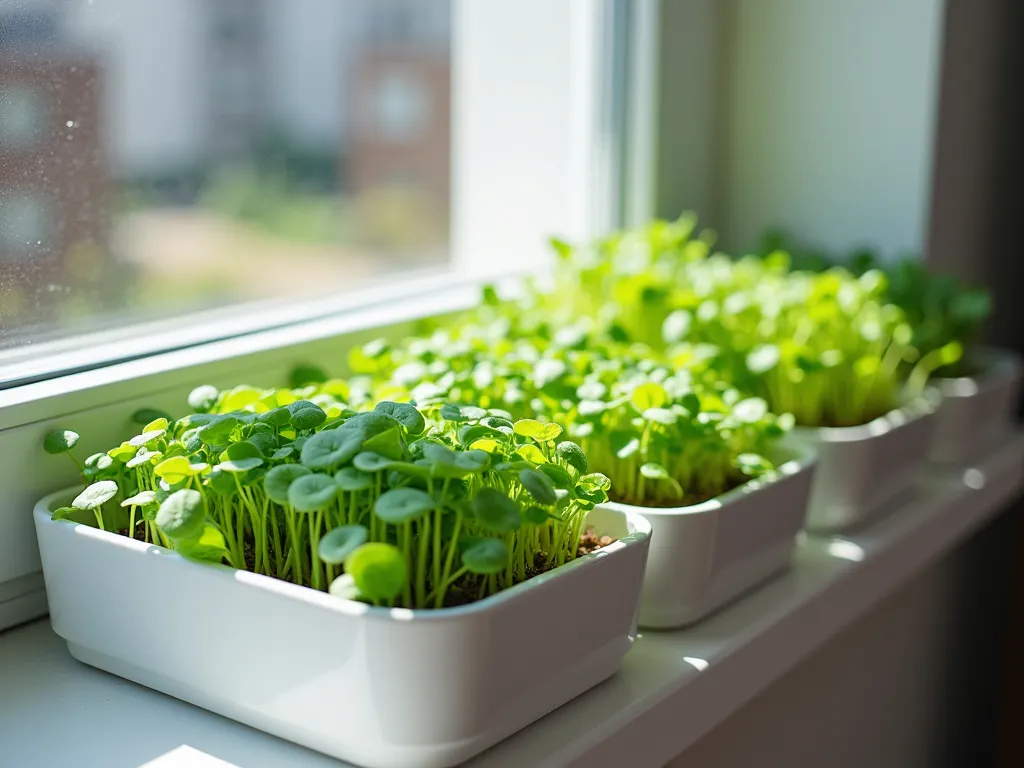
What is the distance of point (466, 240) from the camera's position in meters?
1.48

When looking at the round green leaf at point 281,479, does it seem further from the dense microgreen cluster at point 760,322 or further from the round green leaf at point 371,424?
the dense microgreen cluster at point 760,322

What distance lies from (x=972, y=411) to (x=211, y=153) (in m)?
3.38

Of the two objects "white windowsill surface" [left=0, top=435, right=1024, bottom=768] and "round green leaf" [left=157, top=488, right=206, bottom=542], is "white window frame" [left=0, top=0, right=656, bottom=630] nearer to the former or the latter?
"white windowsill surface" [left=0, top=435, right=1024, bottom=768]

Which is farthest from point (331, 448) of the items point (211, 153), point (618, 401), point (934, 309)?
point (211, 153)

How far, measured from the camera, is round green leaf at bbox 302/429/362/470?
59cm

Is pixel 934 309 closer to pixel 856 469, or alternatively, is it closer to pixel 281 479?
pixel 856 469

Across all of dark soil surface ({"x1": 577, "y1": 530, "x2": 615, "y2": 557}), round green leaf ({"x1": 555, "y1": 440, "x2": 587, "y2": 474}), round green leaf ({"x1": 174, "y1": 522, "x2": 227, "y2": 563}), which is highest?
round green leaf ({"x1": 555, "y1": 440, "x2": 587, "y2": 474})

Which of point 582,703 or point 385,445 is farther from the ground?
point 385,445

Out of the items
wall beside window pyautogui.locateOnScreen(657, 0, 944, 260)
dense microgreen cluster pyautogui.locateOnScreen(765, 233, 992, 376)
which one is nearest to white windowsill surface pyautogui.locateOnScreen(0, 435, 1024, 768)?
dense microgreen cluster pyautogui.locateOnScreen(765, 233, 992, 376)

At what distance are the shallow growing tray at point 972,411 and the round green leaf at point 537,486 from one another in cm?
76

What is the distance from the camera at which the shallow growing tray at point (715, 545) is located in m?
0.77

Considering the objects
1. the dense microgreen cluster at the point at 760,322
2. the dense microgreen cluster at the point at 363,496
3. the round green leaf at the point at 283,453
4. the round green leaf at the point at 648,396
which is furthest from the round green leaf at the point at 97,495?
the dense microgreen cluster at the point at 760,322

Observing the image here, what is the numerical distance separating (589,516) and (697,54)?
34.3 inches

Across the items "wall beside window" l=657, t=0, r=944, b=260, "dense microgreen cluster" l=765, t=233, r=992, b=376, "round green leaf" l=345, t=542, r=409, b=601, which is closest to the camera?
"round green leaf" l=345, t=542, r=409, b=601
